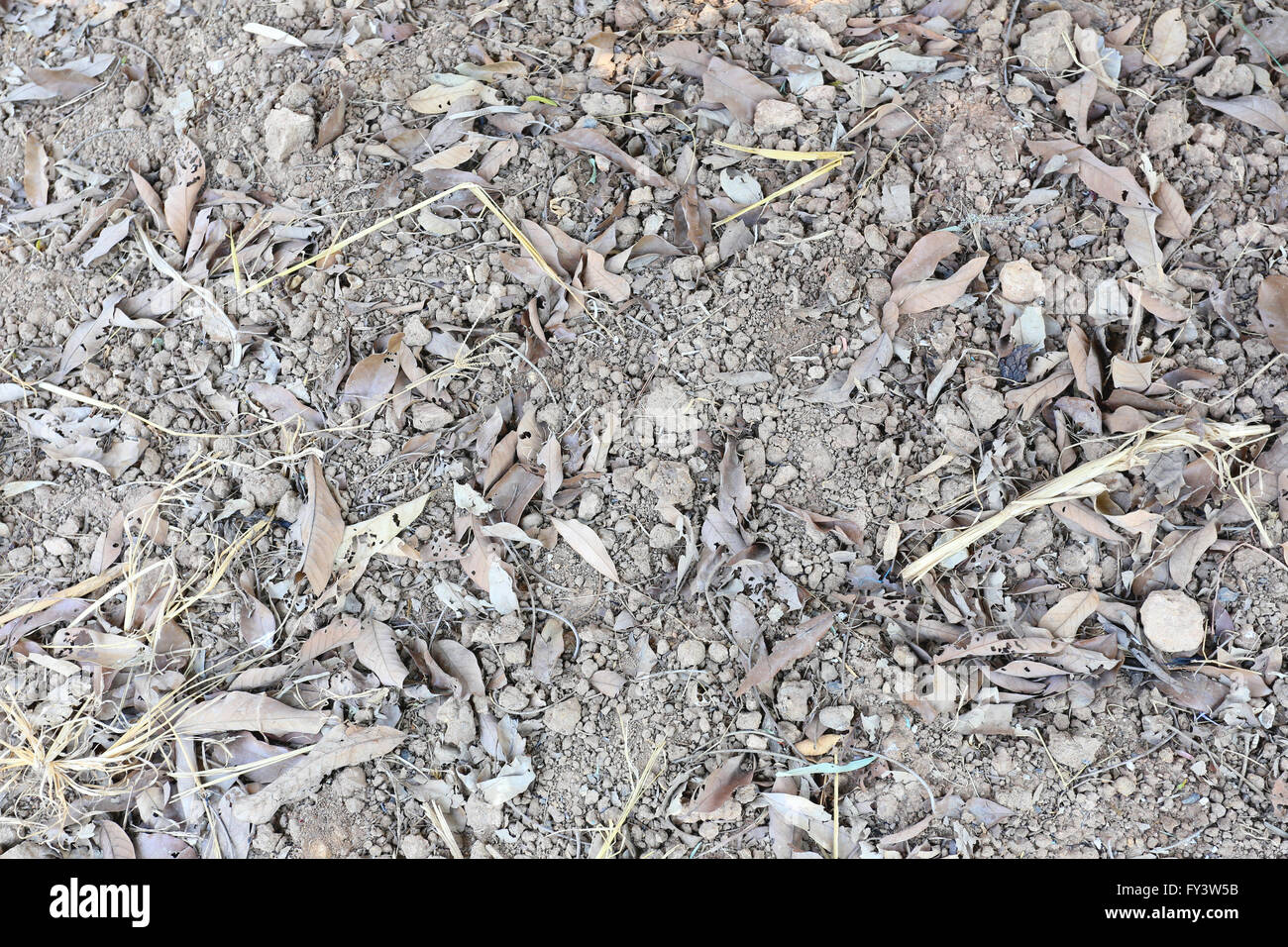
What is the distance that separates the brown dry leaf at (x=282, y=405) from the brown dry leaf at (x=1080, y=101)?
1725 mm

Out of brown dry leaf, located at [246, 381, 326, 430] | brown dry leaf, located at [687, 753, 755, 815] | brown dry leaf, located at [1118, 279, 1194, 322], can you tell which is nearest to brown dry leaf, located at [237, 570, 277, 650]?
brown dry leaf, located at [246, 381, 326, 430]

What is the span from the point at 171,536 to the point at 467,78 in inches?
47.4

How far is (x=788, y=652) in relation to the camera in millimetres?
1533

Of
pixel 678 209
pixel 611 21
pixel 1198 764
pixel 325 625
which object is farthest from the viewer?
pixel 611 21

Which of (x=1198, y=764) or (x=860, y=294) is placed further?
(x=860, y=294)

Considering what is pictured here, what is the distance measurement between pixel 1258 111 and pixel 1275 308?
451 millimetres

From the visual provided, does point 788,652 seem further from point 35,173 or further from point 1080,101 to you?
point 35,173

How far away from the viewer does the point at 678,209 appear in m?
1.72

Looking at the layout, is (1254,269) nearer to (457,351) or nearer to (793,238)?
(793,238)

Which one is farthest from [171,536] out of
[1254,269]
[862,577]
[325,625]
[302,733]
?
[1254,269]

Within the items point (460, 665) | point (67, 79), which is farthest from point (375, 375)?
point (67, 79)

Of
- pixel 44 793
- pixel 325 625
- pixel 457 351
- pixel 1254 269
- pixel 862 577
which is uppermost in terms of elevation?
pixel 1254 269

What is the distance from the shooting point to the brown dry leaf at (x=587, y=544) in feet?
5.20

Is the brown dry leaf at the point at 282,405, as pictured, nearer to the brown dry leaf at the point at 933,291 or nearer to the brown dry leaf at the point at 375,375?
the brown dry leaf at the point at 375,375
